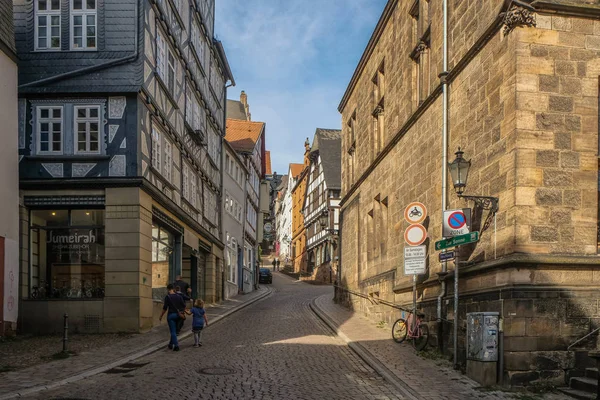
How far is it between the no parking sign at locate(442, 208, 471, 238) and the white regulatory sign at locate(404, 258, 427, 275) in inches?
67.4

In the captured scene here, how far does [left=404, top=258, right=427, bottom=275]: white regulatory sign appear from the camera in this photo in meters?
14.0

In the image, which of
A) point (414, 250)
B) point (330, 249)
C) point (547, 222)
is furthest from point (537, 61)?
point (330, 249)

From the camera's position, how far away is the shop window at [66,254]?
17406mm

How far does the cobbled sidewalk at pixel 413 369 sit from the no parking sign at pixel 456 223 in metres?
2.45

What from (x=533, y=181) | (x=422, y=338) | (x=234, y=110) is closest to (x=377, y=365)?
(x=422, y=338)

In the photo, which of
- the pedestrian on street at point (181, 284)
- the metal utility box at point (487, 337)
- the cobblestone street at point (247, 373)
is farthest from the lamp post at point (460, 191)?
the pedestrian on street at point (181, 284)

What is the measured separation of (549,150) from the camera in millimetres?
10719

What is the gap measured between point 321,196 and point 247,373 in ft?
149

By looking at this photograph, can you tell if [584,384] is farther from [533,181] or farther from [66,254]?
[66,254]

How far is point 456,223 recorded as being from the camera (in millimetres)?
12070

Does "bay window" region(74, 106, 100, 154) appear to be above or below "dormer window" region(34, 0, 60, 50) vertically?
below

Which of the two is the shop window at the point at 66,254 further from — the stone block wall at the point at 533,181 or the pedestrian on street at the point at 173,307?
the stone block wall at the point at 533,181

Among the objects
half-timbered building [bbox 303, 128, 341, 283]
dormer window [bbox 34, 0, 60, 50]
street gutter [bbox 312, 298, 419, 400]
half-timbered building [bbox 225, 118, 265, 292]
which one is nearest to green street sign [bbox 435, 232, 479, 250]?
street gutter [bbox 312, 298, 419, 400]

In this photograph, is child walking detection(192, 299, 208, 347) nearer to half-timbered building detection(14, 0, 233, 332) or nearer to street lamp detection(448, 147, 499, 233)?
half-timbered building detection(14, 0, 233, 332)
